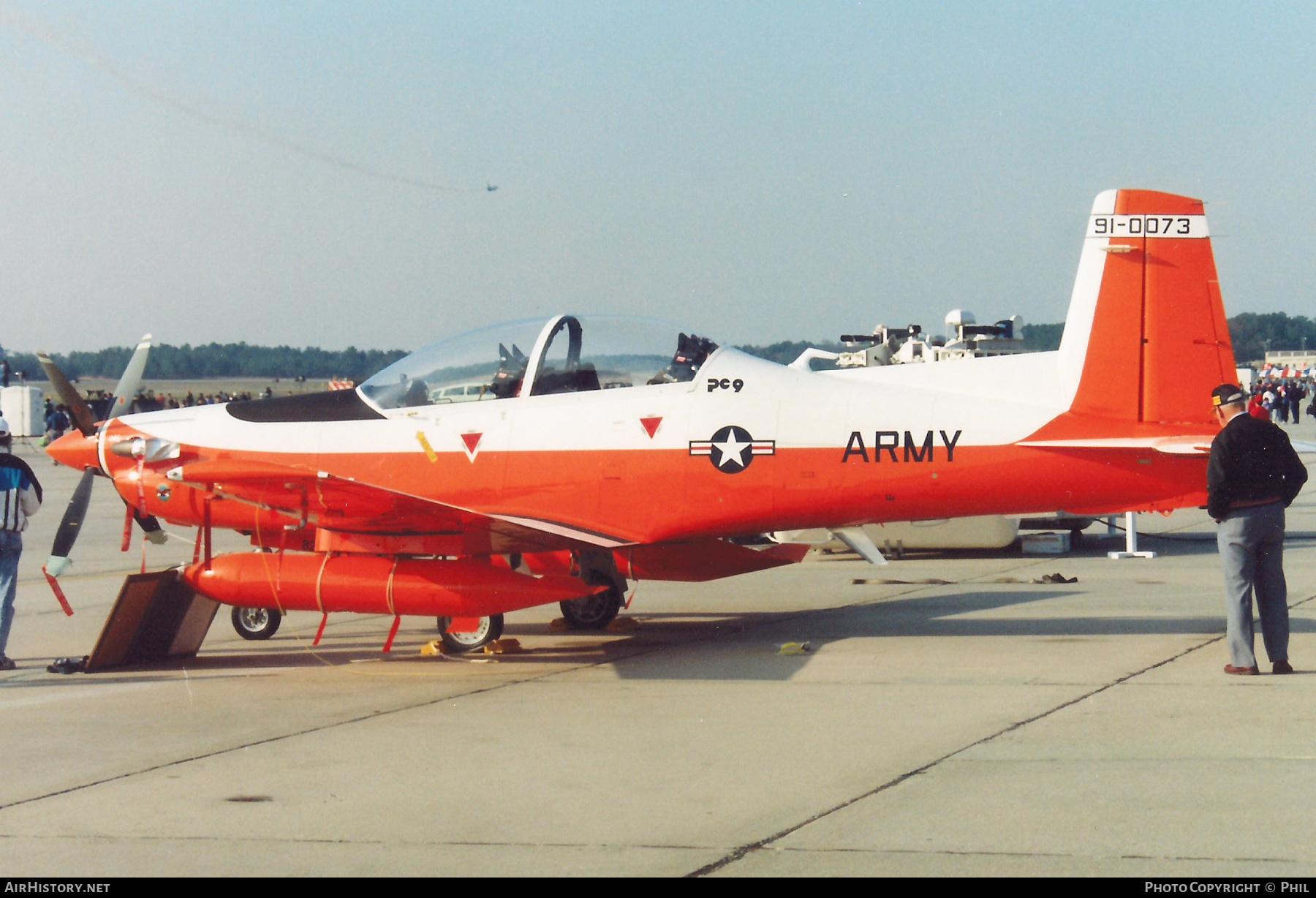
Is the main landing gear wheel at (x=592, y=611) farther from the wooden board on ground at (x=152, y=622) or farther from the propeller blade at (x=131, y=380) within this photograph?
the propeller blade at (x=131, y=380)

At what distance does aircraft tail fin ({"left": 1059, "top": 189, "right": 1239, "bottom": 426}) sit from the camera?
8.56m

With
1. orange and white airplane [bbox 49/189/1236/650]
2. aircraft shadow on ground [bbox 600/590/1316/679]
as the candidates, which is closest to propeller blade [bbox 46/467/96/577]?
orange and white airplane [bbox 49/189/1236/650]

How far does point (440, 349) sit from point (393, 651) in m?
2.28

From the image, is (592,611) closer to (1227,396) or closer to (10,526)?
(10,526)

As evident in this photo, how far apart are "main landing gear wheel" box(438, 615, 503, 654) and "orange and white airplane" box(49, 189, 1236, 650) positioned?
0.02 metres

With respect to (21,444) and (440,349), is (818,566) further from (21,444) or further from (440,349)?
(21,444)

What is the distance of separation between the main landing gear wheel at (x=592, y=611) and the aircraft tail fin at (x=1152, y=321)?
12.9 feet

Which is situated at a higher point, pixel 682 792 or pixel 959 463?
pixel 959 463

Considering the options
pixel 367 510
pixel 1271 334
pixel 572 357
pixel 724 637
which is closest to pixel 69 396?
pixel 367 510

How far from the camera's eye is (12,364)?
239 feet

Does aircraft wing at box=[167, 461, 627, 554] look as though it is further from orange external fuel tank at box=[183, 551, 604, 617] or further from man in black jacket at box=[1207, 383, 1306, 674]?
man in black jacket at box=[1207, 383, 1306, 674]

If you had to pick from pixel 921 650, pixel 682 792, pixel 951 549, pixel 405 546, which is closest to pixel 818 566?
pixel 951 549

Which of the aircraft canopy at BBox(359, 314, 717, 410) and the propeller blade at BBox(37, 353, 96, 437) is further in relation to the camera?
the propeller blade at BBox(37, 353, 96, 437)

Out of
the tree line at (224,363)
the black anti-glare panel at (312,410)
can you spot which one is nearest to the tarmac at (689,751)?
the black anti-glare panel at (312,410)
